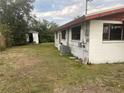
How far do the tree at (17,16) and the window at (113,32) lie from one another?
20178 millimetres

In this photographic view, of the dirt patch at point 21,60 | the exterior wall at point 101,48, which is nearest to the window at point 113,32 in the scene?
the exterior wall at point 101,48

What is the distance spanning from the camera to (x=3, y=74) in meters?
7.32

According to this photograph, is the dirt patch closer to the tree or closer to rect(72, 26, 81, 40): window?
rect(72, 26, 81, 40): window

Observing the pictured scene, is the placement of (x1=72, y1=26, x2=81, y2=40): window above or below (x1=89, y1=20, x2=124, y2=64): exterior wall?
above

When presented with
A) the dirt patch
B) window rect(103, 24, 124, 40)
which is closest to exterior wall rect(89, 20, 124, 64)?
window rect(103, 24, 124, 40)

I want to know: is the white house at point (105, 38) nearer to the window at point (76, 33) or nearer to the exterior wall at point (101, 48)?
the exterior wall at point (101, 48)

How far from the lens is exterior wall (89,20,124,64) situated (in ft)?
30.1

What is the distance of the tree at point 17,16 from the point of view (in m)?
26.9

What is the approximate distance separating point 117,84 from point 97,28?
4.08m

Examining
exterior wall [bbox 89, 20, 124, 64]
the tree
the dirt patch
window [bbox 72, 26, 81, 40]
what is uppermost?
the tree

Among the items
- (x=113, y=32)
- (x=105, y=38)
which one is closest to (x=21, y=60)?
(x=105, y=38)

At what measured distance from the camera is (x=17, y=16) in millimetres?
28016

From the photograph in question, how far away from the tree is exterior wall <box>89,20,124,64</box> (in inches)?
789

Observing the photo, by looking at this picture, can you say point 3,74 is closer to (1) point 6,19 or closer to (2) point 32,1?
(1) point 6,19
